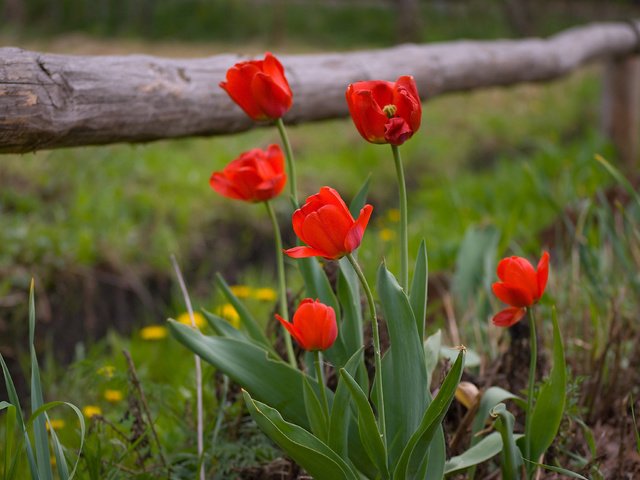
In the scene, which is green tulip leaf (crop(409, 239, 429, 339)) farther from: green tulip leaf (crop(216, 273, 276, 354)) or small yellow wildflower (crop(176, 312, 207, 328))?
small yellow wildflower (crop(176, 312, 207, 328))

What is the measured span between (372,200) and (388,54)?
157 cm

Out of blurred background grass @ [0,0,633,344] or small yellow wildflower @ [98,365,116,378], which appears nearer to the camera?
small yellow wildflower @ [98,365,116,378]

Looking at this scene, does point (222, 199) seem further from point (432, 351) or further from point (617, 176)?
point (432, 351)

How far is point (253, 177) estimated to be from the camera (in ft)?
4.08

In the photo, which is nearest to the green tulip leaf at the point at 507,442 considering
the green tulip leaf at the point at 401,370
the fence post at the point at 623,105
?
the green tulip leaf at the point at 401,370

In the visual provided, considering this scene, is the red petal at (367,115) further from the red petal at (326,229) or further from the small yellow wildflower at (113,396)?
the small yellow wildflower at (113,396)

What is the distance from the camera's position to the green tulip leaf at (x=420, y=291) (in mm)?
1146

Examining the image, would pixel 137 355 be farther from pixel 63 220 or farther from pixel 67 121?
pixel 67 121

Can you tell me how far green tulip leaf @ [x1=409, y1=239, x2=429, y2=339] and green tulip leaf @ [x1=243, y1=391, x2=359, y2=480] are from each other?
22cm

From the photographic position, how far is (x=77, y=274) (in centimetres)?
292

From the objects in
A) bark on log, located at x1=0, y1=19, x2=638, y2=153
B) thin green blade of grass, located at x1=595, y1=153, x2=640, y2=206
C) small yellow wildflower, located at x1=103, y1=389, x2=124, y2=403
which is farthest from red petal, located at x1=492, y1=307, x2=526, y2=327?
small yellow wildflower, located at x1=103, y1=389, x2=124, y2=403

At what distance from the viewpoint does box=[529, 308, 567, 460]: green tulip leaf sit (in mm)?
1125

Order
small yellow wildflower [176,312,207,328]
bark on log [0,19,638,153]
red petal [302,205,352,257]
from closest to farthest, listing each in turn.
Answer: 1. red petal [302,205,352,257]
2. bark on log [0,19,638,153]
3. small yellow wildflower [176,312,207,328]

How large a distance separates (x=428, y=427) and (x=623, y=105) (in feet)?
13.7
